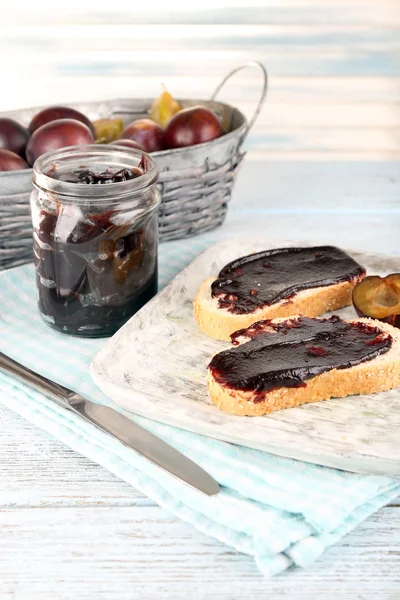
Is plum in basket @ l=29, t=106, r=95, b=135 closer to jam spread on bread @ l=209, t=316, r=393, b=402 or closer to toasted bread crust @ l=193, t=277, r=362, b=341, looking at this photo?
toasted bread crust @ l=193, t=277, r=362, b=341

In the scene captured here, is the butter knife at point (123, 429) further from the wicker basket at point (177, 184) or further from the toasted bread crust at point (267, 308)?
the wicker basket at point (177, 184)

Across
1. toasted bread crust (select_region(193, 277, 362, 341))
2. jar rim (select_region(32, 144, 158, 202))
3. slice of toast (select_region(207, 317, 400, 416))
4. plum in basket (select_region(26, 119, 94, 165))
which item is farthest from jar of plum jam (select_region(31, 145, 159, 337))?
slice of toast (select_region(207, 317, 400, 416))

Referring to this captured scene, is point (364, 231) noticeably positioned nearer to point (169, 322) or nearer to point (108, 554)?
point (169, 322)

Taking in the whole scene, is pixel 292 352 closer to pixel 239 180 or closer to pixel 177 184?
pixel 177 184

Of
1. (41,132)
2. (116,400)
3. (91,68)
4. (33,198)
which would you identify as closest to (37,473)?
(116,400)

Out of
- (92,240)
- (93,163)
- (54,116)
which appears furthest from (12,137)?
(92,240)

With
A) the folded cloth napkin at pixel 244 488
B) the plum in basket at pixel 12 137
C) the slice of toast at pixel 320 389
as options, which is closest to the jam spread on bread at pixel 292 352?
the slice of toast at pixel 320 389
